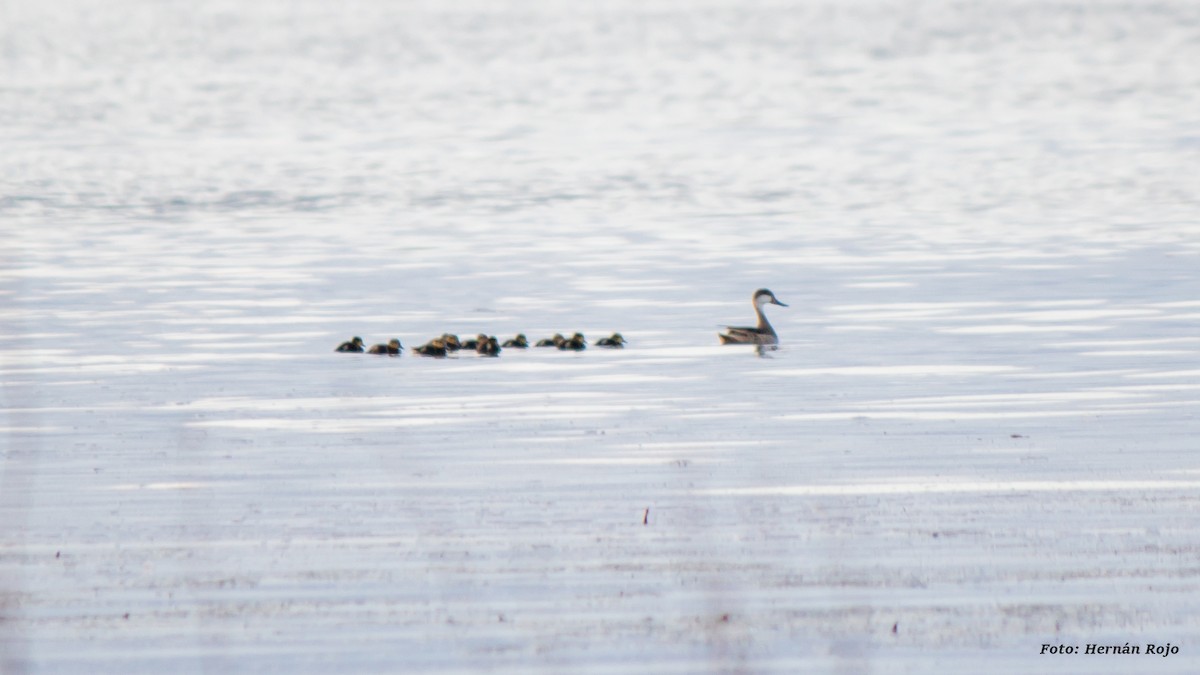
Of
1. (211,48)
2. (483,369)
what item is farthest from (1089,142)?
(211,48)

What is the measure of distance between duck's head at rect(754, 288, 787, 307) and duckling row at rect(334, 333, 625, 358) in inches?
84.1

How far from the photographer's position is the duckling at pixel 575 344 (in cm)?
2164

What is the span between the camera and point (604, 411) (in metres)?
17.5

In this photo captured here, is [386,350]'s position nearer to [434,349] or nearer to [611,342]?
[434,349]

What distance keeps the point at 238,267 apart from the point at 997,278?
31.8ft

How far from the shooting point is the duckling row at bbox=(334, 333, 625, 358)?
2130 centimetres

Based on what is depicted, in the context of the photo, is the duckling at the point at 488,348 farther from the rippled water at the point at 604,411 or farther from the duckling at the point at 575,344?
the duckling at the point at 575,344

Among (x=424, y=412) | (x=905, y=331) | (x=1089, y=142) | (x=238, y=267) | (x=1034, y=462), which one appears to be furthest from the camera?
(x=1089, y=142)

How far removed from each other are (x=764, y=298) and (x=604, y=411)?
6777 millimetres

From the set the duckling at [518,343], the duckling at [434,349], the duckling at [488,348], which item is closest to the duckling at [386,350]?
the duckling at [434,349]

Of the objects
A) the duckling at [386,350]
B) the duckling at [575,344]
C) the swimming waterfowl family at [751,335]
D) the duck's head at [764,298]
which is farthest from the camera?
the duck's head at [764,298]

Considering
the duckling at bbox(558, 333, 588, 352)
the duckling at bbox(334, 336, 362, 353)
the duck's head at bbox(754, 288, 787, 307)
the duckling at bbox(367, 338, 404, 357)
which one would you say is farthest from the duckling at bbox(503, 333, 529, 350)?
the duck's head at bbox(754, 288, 787, 307)

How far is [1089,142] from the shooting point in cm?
5488

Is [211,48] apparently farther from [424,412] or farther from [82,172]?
[424,412]
